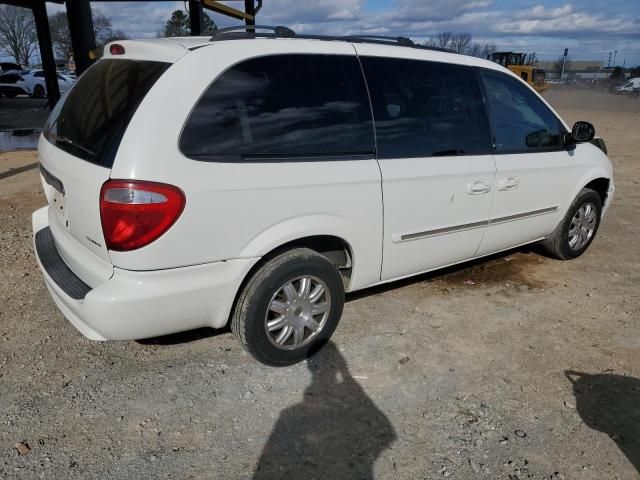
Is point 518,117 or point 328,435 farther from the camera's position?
point 518,117

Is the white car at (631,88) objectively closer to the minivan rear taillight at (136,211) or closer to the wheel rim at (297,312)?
the wheel rim at (297,312)

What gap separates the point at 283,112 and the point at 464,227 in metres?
1.69

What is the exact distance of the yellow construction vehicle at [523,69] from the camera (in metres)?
27.9

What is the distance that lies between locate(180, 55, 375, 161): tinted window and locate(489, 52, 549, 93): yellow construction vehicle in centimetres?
2650

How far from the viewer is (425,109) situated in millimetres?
3564

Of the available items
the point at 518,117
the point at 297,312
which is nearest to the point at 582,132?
the point at 518,117

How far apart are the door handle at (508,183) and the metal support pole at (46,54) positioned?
587 inches

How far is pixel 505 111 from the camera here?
4.08 metres

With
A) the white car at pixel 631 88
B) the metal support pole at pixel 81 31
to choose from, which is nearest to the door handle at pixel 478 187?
the metal support pole at pixel 81 31

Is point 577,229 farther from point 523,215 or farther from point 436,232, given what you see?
point 436,232

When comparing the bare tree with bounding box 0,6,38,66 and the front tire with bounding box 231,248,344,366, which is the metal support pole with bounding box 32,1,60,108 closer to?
the front tire with bounding box 231,248,344,366

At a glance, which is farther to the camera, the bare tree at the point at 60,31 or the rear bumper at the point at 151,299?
the bare tree at the point at 60,31

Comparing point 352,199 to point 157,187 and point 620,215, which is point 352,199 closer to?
point 157,187

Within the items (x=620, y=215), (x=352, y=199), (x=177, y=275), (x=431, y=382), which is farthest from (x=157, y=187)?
(x=620, y=215)
